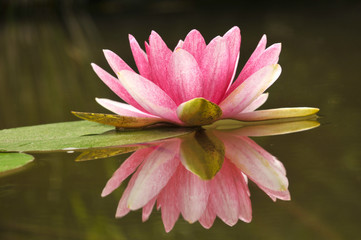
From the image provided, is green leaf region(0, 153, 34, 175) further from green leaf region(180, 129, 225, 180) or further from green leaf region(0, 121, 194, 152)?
green leaf region(180, 129, 225, 180)

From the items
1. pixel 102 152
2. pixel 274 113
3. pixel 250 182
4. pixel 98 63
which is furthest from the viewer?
pixel 98 63

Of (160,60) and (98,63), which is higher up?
(98,63)

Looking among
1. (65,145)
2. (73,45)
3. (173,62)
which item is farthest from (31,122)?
(73,45)

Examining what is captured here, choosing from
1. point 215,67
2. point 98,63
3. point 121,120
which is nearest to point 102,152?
point 121,120

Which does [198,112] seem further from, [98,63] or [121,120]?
[98,63]

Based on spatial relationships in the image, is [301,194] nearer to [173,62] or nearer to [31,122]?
[173,62]

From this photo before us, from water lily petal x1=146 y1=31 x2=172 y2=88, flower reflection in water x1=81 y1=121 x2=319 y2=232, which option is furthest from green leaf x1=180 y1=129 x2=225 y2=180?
water lily petal x1=146 y1=31 x2=172 y2=88
